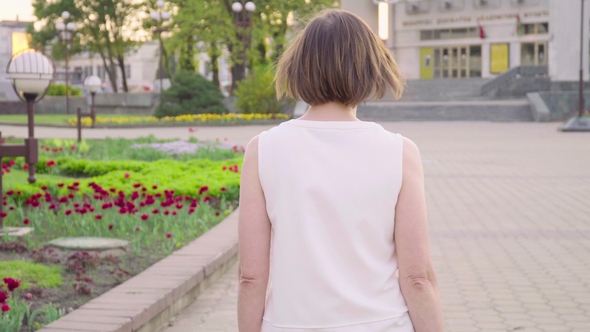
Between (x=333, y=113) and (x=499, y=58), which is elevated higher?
(x=499, y=58)

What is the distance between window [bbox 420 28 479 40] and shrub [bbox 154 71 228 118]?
30673mm

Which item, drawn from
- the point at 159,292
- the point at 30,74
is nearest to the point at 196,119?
the point at 30,74

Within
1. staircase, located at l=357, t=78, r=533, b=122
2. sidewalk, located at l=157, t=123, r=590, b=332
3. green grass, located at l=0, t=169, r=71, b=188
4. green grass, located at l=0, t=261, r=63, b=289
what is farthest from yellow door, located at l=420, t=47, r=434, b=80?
green grass, located at l=0, t=261, r=63, b=289

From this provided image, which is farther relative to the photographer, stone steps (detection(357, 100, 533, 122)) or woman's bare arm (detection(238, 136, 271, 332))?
stone steps (detection(357, 100, 533, 122))

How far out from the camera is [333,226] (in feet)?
6.65

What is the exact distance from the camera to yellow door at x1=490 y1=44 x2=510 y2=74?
62312mm

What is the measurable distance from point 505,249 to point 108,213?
3.50 meters

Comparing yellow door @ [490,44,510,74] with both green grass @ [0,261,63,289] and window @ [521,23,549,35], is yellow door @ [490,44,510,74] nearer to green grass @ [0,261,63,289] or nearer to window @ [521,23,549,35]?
window @ [521,23,549,35]

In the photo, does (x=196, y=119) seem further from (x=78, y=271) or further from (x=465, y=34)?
(x=465, y=34)

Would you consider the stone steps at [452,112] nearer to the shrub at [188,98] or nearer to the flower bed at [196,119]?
the flower bed at [196,119]

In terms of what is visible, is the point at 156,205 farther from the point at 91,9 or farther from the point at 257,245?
the point at 91,9

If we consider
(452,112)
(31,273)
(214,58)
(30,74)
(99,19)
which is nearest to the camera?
(31,273)

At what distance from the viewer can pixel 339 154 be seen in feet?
6.73

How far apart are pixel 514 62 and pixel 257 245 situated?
61.9 meters
